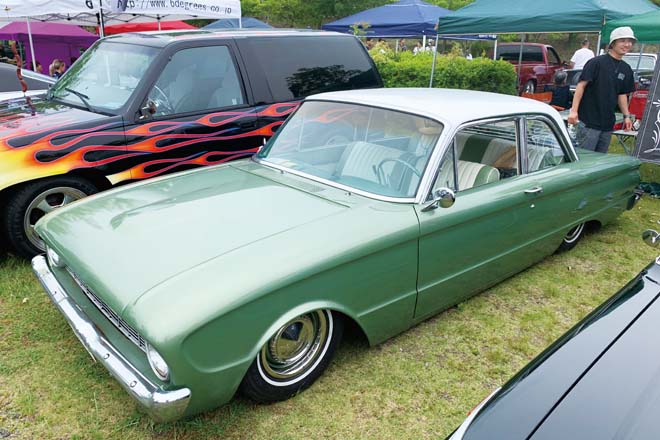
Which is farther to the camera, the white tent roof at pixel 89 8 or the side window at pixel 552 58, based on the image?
the side window at pixel 552 58

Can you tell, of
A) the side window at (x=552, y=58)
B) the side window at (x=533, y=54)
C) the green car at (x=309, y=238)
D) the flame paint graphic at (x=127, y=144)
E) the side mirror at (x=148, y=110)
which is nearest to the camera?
the green car at (x=309, y=238)

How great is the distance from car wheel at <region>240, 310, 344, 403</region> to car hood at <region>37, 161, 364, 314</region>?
1.42 ft

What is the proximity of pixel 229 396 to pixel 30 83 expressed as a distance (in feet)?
25.3

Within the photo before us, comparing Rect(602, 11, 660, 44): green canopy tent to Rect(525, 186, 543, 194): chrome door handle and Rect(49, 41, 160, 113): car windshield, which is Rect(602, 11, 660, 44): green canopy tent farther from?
Rect(49, 41, 160, 113): car windshield

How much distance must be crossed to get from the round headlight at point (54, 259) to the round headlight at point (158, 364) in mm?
1073

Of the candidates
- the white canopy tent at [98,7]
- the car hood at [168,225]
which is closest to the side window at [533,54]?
the white canopy tent at [98,7]

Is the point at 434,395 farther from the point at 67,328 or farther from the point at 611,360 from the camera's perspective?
the point at 67,328

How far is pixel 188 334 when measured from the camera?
6.82ft

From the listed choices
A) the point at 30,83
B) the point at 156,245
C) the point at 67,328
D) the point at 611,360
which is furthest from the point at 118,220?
the point at 30,83

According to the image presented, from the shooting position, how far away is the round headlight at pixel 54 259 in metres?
2.92

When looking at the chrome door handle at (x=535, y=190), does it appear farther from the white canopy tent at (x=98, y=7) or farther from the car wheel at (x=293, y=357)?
the white canopy tent at (x=98, y=7)

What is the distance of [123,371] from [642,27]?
24.4 feet

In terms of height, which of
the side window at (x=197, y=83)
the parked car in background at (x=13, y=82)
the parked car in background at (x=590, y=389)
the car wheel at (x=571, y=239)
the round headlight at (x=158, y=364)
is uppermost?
the side window at (x=197, y=83)

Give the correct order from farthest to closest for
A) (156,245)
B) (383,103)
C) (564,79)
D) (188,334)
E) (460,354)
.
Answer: (564,79) → (383,103) → (460,354) → (156,245) → (188,334)
